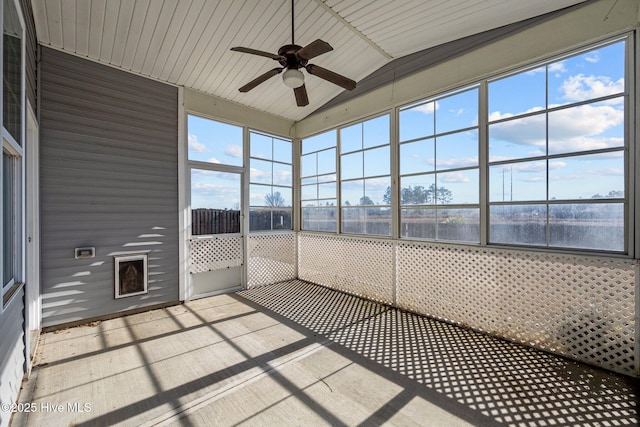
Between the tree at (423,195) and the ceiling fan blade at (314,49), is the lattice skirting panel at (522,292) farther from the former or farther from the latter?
the ceiling fan blade at (314,49)

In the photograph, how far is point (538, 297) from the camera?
2986 millimetres

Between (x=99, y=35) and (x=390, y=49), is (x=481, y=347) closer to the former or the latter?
(x=390, y=49)

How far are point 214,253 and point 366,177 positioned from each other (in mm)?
2924

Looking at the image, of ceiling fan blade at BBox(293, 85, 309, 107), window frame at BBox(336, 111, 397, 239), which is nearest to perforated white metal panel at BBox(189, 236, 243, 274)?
window frame at BBox(336, 111, 397, 239)

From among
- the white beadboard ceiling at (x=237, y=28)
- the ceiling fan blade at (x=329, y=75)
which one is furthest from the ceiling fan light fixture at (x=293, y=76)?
the white beadboard ceiling at (x=237, y=28)

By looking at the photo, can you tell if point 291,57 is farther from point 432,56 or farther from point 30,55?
point 30,55

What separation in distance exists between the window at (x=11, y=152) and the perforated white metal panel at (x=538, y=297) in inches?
164

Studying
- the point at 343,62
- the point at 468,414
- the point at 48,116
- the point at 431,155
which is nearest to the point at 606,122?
the point at 431,155

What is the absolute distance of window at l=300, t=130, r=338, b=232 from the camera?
538 cm

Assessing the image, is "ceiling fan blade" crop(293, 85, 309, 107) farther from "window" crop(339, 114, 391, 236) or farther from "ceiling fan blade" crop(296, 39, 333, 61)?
"window" crop(339, 114, 391, 236)

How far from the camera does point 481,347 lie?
3053 millimetres

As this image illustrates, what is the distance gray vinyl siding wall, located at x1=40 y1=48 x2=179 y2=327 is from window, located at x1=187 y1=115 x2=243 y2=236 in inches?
13.1

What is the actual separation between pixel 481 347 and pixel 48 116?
5.65 metres

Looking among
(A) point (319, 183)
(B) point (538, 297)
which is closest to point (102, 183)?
(A) point (319, 183)
